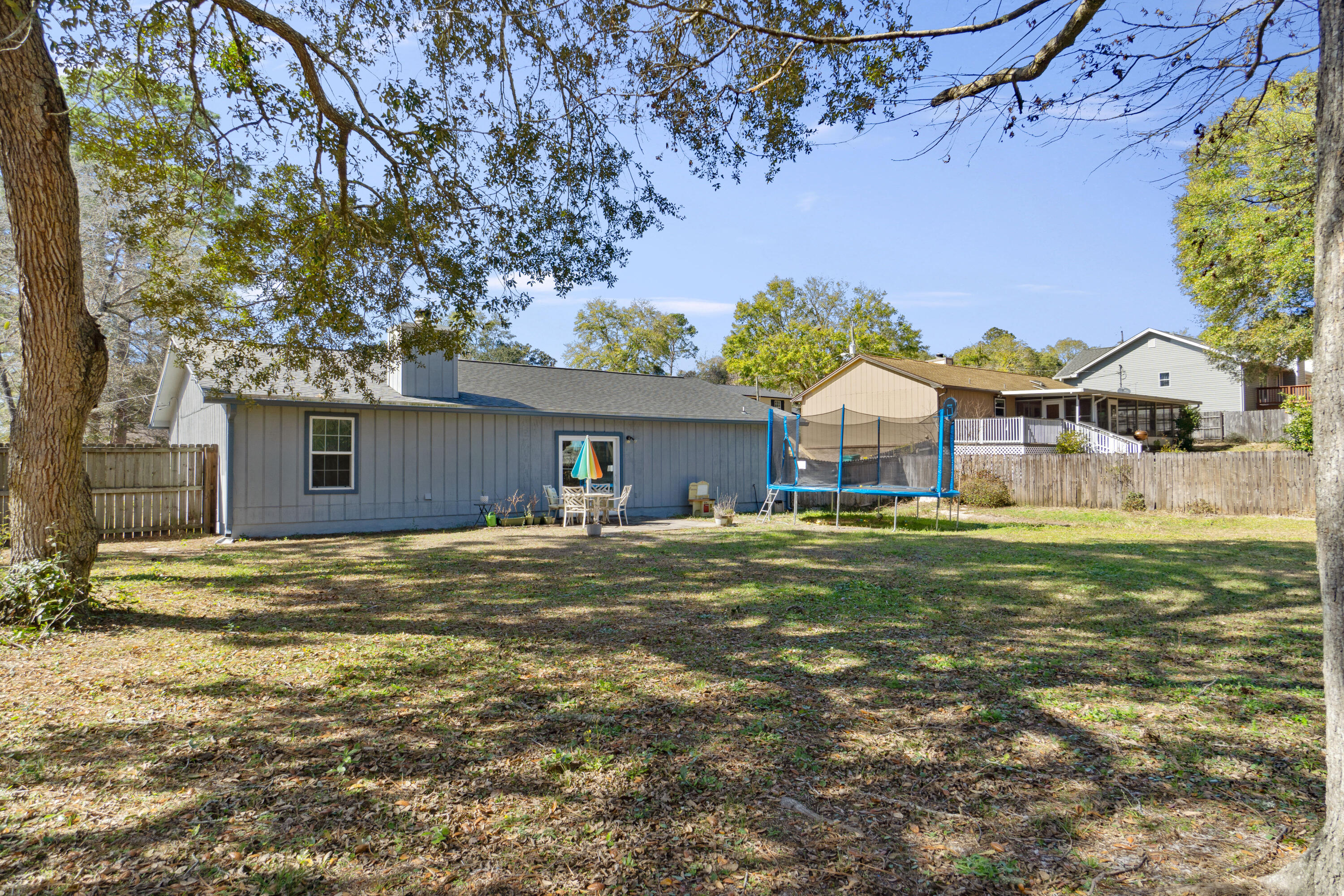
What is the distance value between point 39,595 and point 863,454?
14571 mm

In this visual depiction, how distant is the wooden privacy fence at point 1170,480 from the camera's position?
14.8 meters

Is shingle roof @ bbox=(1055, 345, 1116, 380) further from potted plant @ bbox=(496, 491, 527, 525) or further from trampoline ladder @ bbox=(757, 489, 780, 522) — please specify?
potted plant @ bbox=(496, 491, 527, 525)

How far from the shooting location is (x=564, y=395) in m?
16.4

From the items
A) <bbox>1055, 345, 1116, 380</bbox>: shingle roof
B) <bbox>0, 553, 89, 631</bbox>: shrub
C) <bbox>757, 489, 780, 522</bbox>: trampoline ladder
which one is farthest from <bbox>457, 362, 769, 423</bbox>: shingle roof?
<bbox>1055, 345, 1116, 380</bbox>: shingle roof

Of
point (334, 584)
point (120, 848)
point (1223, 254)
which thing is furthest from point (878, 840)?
point (334, 584)

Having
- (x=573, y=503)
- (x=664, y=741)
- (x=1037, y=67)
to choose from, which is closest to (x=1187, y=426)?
(x=573, y=503)

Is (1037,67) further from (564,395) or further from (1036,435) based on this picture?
(1036,435)

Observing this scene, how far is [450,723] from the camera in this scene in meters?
3.79

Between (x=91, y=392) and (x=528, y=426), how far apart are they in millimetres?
9373

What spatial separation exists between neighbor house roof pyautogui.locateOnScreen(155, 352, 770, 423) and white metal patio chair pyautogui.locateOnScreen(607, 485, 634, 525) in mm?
1796

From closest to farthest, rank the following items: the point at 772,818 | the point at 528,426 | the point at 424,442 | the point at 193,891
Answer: the point at 193,891, the point at 772,818, the point at 424,442, the point at 528,426

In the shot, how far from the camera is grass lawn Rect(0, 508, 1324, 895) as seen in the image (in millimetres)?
2553

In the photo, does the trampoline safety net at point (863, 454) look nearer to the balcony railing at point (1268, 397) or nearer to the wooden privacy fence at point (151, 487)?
the wooden privacy fence at point (151, 487)

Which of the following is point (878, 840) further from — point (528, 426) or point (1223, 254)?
point (528, 426)
